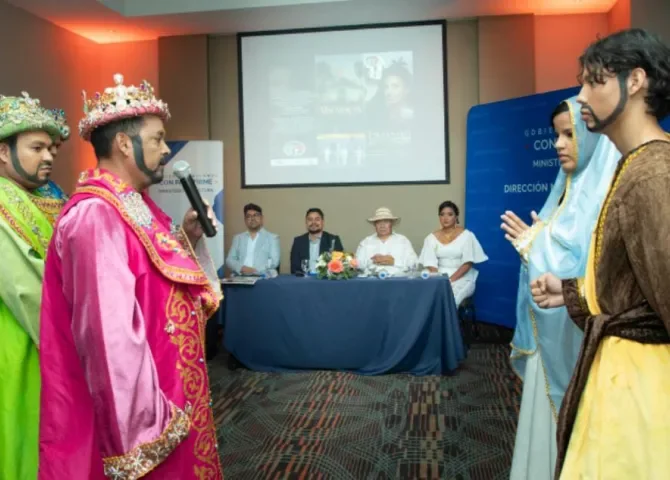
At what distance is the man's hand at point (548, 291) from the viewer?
4.75 ft

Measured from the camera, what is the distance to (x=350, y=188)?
22.4 feet

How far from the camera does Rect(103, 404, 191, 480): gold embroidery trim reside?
126 cm

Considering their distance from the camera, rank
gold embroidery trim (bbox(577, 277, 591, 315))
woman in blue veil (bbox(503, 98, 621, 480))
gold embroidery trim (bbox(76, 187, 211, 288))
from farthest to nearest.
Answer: woman in blue veil (bbox(503, 98, 621, 480)), gold embroidery trim (bbox(76, 187, 211, 288)), gold embroidery trim (bbox(577, 277, 591, 315))

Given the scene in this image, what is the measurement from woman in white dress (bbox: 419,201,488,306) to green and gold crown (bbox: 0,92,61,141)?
13.6 feet

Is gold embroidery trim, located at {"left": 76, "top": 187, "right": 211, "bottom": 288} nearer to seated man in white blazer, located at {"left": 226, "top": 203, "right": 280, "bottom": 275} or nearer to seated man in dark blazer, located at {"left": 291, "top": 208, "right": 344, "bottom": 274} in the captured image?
seated man in dark blazer, located at {"left": 291, "top": 208, "right": 344, "bottom": 274}

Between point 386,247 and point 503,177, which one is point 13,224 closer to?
point 386,247

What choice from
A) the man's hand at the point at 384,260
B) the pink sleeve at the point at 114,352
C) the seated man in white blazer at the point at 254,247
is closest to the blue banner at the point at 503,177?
the man's hand at the point at 384,260

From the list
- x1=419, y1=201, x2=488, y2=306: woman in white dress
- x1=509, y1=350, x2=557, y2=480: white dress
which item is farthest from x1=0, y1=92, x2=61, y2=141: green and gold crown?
x1=419, y1=201, x2=488, y2=306: woman in white dress

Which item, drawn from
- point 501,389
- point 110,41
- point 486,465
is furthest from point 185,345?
point 110,41

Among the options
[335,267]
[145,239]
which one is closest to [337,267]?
[335,267]

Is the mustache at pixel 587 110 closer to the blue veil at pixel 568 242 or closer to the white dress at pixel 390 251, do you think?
the blue veil at pixel 568 242

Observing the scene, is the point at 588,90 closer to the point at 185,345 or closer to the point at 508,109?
the point at 185,345

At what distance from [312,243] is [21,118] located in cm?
418

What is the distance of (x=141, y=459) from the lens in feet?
4.18
